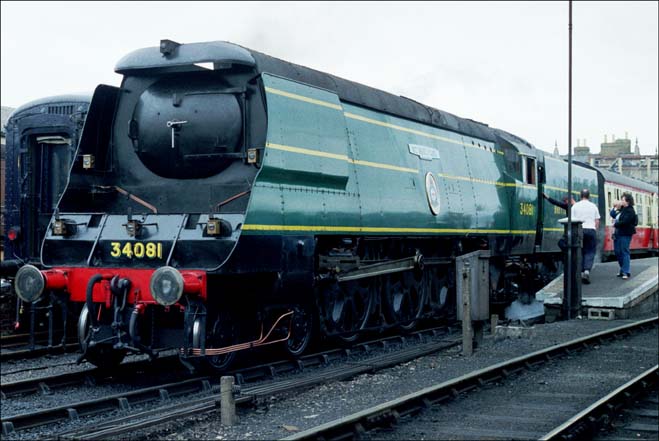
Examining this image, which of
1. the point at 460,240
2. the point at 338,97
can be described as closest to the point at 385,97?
the point at 338,97

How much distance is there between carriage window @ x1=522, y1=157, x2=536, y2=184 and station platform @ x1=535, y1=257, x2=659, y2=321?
2.22 m

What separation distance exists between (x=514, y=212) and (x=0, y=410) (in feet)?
35.1

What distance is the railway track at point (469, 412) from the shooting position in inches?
258

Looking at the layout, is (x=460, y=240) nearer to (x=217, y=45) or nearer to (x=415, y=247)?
(x=415, y=247)

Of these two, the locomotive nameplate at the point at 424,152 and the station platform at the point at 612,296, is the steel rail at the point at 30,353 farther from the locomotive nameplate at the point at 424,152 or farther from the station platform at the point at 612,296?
the station platform at the point at 612,296

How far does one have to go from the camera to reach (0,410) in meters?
7.95

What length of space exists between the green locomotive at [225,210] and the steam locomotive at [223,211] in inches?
0.6

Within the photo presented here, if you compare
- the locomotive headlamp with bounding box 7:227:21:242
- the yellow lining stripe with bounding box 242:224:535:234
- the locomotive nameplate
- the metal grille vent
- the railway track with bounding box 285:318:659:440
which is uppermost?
the metal grille vent

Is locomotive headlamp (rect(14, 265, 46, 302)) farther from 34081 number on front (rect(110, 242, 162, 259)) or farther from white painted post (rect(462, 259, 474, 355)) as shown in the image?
white painted post (rect(462, 259, 474, 355))

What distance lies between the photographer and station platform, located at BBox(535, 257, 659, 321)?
14852 millimetres

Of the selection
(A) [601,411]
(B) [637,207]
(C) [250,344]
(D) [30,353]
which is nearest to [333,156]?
(C) [250,344]

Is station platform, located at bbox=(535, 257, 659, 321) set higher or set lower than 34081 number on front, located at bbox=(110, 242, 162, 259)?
lower

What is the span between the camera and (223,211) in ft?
30.1

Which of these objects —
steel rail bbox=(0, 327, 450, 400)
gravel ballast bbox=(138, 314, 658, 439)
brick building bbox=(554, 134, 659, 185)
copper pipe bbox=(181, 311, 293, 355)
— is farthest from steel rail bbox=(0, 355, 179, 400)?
brick building bbox=(554, 134, 659, 185)
